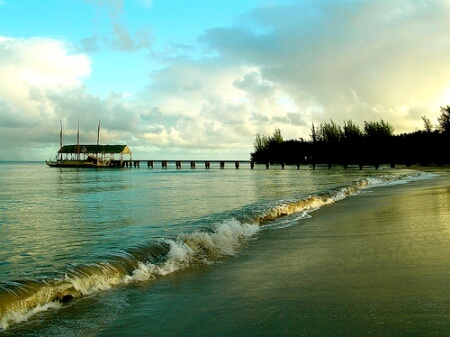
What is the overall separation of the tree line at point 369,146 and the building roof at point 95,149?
33.0m

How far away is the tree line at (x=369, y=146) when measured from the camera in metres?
78.0

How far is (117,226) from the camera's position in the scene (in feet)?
41.0

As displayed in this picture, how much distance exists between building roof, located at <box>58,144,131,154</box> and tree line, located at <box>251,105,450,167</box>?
33.0 m

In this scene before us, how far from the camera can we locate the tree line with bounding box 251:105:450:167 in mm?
78000

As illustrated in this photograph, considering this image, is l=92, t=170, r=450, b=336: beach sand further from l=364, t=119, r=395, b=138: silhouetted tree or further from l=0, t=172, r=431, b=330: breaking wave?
l=364, t=119, r=395, b=138: silhouetted tree

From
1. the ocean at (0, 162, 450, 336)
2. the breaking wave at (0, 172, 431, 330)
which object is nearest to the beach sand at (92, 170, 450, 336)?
the ocean at (0, 162, 450, 336)

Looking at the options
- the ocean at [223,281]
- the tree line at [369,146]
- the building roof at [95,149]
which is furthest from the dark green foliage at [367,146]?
the ocean at [223,281]

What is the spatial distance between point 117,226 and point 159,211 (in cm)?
412

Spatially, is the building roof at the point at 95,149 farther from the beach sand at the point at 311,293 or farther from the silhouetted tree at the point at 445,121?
the beach sand at the point at 311,293

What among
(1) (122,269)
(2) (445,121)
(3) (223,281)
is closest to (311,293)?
(3) (223,281)

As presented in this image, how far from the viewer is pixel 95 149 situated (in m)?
102

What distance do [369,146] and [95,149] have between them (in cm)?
6140

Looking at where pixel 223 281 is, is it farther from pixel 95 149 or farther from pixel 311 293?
pixel 95 149

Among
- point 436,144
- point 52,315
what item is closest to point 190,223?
point 52,315
